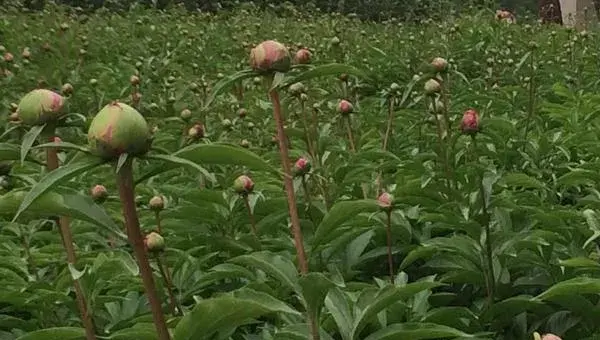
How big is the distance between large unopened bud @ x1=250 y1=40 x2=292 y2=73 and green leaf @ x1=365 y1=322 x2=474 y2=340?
37 cm

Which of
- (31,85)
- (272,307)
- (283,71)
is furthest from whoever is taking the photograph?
(31,85)

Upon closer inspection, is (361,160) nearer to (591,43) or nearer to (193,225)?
(193,225)

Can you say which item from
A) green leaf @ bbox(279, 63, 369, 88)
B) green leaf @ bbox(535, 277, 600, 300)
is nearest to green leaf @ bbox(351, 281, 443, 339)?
green leaf @ bbox(535, 277, 600, 300)

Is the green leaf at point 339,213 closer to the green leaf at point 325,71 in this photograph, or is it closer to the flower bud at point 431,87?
the green leaf at point 325,71

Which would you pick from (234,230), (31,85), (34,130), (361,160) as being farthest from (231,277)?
(31,85)

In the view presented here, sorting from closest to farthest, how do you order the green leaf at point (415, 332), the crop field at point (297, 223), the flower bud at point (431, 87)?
the crop field at point (297, 223) → the green leaf at point (415, 332) → the flower bud at point (431, 87)

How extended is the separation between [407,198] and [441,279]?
350mm

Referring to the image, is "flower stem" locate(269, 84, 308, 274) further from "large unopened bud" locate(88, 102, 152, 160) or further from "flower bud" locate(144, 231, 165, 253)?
"large unopened bud" locate(88, 102, 152, 160)

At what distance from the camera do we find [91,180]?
94.2 inches

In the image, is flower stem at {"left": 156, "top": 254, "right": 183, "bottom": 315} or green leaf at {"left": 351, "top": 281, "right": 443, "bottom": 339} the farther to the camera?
flower stem at {"left": 156, "top": 254, "right": 183, "bottom": 315}

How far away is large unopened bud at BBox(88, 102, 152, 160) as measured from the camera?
86 centimetres

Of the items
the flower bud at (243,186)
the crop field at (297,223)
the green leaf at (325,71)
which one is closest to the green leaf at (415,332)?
the crop field at (297,223)

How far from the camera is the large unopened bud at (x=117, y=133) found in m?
0.86

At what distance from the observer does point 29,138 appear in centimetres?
103
